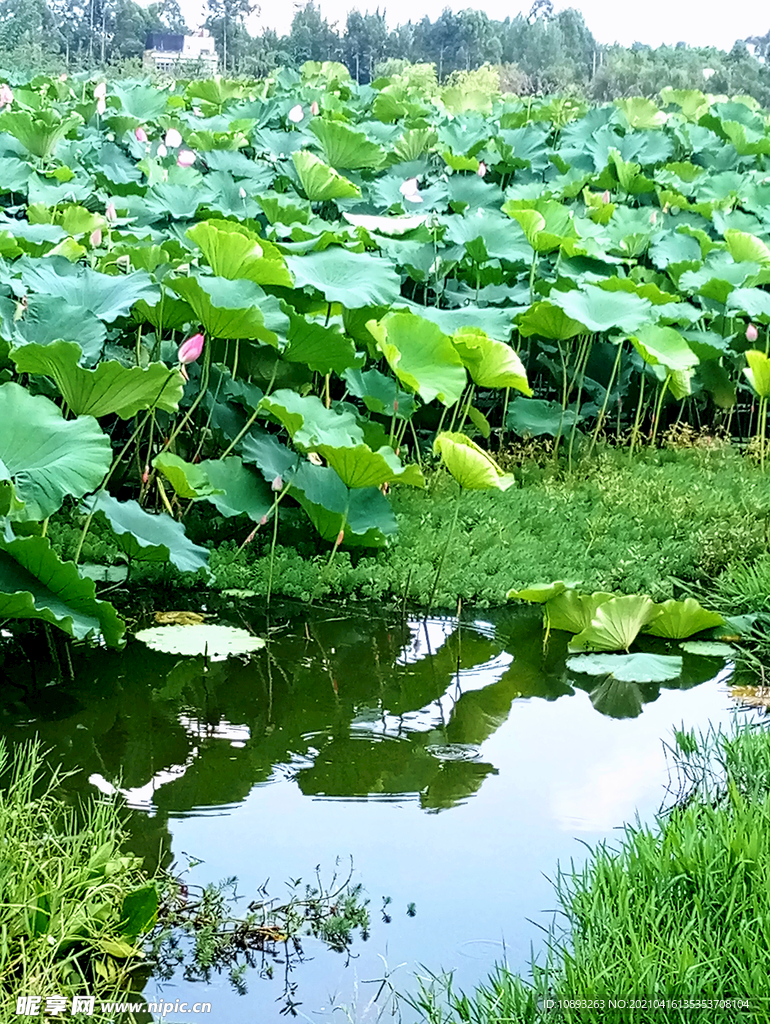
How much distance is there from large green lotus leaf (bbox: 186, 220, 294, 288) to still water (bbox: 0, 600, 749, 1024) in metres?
1.09

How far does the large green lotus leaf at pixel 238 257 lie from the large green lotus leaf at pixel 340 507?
2.09 ft

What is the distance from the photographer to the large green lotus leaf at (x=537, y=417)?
5070 millimetres

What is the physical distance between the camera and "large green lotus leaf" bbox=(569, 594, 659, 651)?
10.4ft

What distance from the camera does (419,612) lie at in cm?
358

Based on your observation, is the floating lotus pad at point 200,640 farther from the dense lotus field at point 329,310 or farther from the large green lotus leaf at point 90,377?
the large green lotus leaf at point 90,377

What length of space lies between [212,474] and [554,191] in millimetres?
4194

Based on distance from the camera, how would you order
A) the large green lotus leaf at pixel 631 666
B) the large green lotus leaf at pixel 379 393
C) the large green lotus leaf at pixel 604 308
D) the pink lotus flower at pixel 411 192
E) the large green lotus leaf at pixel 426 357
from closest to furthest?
1. the large green lotus leaf at pixel 631 666
2. the large green lotus leaf at pixel 426 357
3. the large green lotus leaf at pixel 379 393
4. the large green lotus leaf at pixel 604 308
5. the pink lotus flower at pixel 411 192

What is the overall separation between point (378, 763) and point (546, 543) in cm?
159

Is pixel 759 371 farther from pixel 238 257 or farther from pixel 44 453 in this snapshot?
pixel 44 453

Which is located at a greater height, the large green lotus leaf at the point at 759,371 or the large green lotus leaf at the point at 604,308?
the large green lotus leaf at the point at 604,308

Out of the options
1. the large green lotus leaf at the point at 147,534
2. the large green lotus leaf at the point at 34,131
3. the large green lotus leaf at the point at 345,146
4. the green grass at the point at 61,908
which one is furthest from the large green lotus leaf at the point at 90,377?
the large green lotus leaf at the point at 345,146

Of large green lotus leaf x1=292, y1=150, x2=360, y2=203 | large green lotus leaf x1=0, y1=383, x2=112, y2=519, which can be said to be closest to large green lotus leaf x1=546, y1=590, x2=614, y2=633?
large green lotus leaf x1=0, y1=383, x2=112, y2=519

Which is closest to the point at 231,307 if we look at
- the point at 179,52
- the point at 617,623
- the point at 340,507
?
the point at 340,507

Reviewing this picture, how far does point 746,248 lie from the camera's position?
5.56 m
